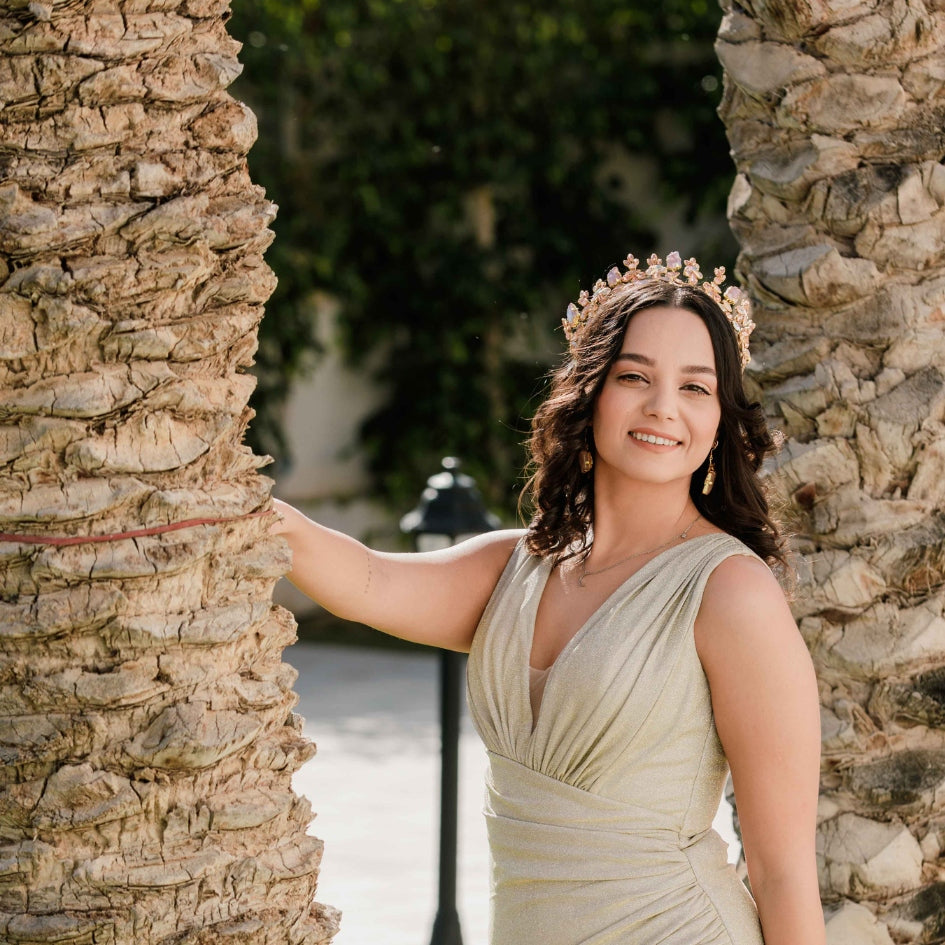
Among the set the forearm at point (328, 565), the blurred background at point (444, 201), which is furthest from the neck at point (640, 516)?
the blurred background at point (444, 201)

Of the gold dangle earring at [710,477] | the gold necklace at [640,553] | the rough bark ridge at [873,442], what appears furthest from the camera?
the rough bark ridge at [873,442]

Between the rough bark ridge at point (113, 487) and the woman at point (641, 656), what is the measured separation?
46 cm

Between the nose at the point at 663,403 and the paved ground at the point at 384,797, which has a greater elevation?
the nose at the point at 663,403

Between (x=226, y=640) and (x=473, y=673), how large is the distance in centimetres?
74

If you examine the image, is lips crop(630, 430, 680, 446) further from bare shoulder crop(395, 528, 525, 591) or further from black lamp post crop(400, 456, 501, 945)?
black lamp post crop(400, 456, 501, 945)

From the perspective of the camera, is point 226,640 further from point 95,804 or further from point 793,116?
point 793,116

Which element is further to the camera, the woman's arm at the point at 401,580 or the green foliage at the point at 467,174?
the green foliage at the point at 467,174

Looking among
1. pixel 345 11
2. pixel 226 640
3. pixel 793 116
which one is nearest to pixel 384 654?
pixel 345 11

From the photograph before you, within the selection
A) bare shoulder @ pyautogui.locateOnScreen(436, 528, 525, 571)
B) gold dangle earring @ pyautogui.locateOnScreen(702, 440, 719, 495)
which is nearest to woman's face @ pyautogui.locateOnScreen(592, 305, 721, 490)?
gold dangle earring @ pyautogui.locateOnScreen(702, 440, 719, 495)

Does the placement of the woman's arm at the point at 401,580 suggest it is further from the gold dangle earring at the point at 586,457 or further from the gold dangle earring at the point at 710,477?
the gold dangle earring at the point at 710,477

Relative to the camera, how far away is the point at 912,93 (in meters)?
2.73

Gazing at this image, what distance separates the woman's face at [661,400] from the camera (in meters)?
2.30

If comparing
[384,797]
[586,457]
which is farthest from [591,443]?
[384,797]

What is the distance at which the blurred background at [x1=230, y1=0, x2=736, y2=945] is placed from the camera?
11.1m
